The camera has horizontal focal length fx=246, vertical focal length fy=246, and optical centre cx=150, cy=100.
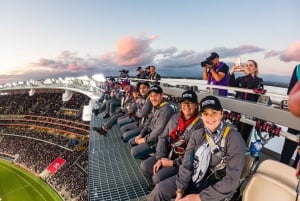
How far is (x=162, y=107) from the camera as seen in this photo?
13.7ft

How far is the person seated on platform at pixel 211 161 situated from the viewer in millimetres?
2216

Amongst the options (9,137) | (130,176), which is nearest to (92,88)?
(130,176)

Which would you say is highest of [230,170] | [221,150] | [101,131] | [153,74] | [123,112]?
[153,74]

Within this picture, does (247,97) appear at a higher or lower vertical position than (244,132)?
higher

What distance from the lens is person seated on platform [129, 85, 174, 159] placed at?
13.5ft

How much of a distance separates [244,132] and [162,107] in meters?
1.36

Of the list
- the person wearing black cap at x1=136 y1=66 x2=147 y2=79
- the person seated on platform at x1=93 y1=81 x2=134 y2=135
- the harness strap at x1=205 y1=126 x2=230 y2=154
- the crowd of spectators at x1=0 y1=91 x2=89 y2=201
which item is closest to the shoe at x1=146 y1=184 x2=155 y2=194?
the harness strap at x1=205 y1=126 x2=230 y2=154

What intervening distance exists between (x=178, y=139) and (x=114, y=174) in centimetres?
173

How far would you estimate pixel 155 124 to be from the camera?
168 inches

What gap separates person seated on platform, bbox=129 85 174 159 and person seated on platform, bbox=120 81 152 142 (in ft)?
1.54

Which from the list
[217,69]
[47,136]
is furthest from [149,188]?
[47,136]

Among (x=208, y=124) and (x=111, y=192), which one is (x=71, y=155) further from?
(x=208, y=124)

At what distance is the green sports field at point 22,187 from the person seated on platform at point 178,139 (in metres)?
19.4

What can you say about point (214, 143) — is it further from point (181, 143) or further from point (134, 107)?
point (134, 107)
